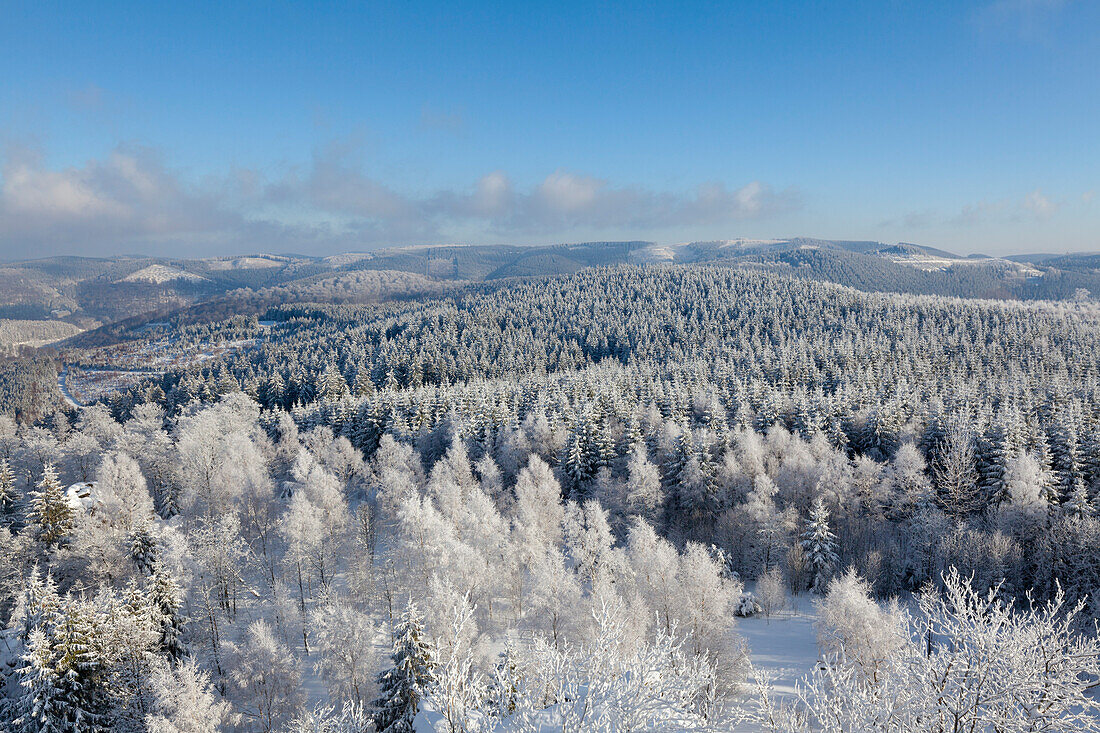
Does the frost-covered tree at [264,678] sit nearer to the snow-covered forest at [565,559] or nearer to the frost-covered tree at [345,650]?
the snow-covered forest at [565,559]

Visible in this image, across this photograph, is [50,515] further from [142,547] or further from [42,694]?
[42,694]

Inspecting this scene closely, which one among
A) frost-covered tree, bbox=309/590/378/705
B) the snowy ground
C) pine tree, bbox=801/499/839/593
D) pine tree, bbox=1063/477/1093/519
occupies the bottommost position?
the snowy ground

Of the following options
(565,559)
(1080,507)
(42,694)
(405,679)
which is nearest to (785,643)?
(565,559)

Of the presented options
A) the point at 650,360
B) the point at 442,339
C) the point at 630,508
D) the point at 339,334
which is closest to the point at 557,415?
the point at 630,508

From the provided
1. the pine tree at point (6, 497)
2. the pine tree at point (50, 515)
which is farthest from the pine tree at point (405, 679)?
the pine tree at point (6, 497)

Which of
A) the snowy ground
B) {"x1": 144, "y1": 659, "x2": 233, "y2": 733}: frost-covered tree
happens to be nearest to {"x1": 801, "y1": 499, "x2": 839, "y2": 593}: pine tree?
the snowy ground

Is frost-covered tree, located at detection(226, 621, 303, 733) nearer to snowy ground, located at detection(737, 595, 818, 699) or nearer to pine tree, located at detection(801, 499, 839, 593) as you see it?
snowy ground, located at detection(737, 595, 818, 699)
